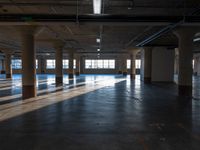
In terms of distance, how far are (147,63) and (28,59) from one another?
16038 mm

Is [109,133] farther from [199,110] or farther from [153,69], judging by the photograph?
[153,69]

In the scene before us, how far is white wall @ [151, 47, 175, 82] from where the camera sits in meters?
25.8

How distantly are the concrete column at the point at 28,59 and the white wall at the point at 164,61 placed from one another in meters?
17.1

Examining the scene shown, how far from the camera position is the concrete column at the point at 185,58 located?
44.4 ft

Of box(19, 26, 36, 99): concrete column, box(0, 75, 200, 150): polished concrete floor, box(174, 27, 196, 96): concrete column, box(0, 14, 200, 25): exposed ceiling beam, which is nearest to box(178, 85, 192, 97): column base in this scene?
box(174, 27, 196, 96): concrete column

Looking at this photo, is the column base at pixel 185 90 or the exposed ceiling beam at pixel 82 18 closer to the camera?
→ the exposed ceiling beam at pixel 82 18

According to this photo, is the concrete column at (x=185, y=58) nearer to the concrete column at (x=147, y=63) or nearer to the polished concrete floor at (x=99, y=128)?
the polished concrete floor at (x=99, y=128)

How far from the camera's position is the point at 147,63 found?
82.2ft

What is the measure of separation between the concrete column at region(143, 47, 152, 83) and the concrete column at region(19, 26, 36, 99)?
1544 cm

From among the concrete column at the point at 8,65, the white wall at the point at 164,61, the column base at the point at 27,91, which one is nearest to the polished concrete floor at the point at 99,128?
the column base at the point at 27,91

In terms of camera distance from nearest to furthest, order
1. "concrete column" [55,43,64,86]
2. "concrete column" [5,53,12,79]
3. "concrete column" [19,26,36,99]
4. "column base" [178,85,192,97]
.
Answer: "concrete column" [19,26,36,99], "column base" [178,85,192,97], "concrete column" [55,43,64,86], "concrete column" [5,53,12,79]

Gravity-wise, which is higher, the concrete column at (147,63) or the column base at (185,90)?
the concrete column at (147,63)

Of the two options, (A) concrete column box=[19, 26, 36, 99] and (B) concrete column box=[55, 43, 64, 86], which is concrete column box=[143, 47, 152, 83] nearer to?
(B) concrete column box=[55, 43, 64, 86]

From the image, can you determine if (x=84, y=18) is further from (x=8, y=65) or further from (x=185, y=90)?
(x=8, y=65)
